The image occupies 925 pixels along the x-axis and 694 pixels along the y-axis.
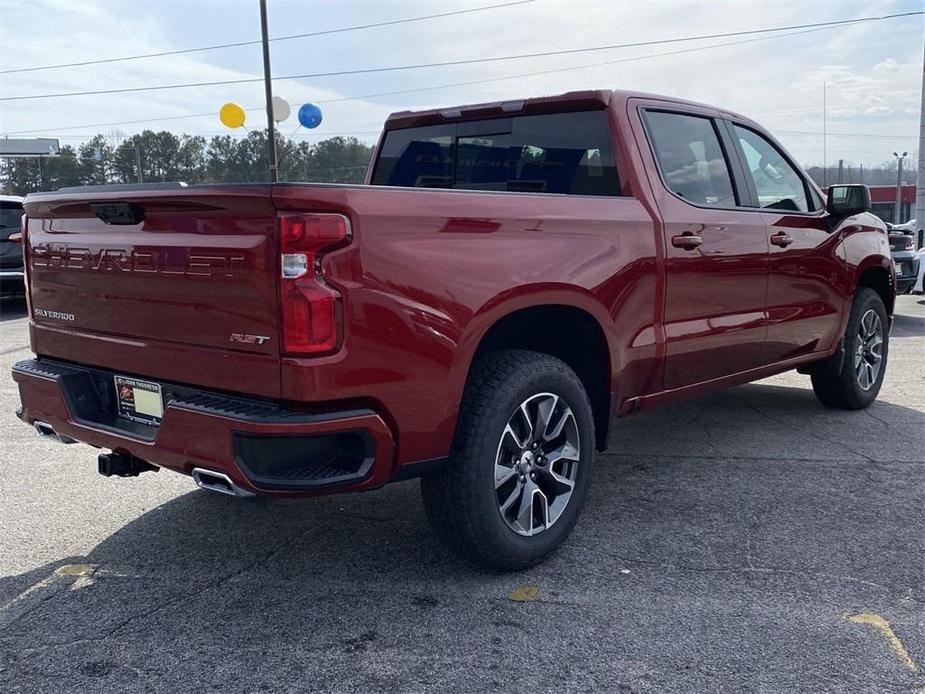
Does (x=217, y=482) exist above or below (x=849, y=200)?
below

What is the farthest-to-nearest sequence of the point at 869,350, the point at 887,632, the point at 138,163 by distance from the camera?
the point at 138,163 < the point at 869,350 < the point at 887,632

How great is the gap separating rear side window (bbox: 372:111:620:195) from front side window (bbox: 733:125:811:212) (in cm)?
115

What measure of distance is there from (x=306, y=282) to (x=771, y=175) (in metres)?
3.33

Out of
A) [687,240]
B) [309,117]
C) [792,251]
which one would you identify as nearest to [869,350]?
[792,251]

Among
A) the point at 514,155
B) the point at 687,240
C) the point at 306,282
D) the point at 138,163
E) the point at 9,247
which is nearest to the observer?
the point at 306,282

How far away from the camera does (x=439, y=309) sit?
9.39 feet

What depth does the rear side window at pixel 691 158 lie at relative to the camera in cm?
407

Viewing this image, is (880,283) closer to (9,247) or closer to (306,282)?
(306,282)

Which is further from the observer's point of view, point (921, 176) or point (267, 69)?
point (267, 69)

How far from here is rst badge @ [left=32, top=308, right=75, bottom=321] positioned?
11.0 feet

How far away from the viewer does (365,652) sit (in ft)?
8.95

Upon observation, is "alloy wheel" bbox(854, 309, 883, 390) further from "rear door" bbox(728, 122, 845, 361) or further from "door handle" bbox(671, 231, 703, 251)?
"door handle" bbox(671, 231, 703, 251)

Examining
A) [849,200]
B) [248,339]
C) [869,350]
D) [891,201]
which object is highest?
[891,201]

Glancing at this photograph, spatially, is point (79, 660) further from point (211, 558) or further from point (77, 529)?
point (77, 529)
